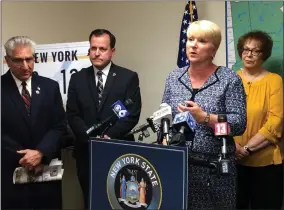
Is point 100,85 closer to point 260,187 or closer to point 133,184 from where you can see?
point 133,184

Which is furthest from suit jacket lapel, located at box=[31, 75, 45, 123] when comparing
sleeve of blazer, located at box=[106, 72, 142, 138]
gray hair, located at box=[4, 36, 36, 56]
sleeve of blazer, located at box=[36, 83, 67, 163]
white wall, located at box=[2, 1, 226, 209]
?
white wall, located at box=[2, 1, 226, 209]

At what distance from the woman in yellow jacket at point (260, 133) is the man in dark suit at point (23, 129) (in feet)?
4.24

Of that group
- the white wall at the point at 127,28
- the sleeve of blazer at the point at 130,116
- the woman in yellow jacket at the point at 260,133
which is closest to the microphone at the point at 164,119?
the sleeve of blazer at the point at 130,116

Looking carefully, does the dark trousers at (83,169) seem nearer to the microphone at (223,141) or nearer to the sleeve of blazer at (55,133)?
the sleeve of blazer at (55,133)

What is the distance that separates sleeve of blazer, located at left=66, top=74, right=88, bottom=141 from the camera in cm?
258

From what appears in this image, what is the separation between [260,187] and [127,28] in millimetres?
1919

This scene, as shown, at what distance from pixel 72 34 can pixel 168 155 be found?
2387mm

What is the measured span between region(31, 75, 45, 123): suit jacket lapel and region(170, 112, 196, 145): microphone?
3.41 ft

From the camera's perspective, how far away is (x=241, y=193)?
2.75 m

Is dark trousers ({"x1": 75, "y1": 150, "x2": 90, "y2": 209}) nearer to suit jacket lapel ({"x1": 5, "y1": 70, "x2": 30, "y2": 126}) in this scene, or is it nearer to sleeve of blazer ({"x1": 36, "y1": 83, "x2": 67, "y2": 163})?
sleeve of blazer ({"x1": 36, "y1": 83, "x2": 67, "y2": 163})

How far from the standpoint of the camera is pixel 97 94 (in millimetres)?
2605

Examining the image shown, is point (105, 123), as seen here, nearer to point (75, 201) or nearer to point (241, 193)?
point (241, 193)

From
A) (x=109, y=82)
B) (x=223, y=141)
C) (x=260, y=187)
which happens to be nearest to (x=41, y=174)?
(x=109, y=82)

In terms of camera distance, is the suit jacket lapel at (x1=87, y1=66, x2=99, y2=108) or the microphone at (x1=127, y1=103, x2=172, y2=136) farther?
the suit jacket lapel at (x1=87, y1=66, x2=99, y2=108)
